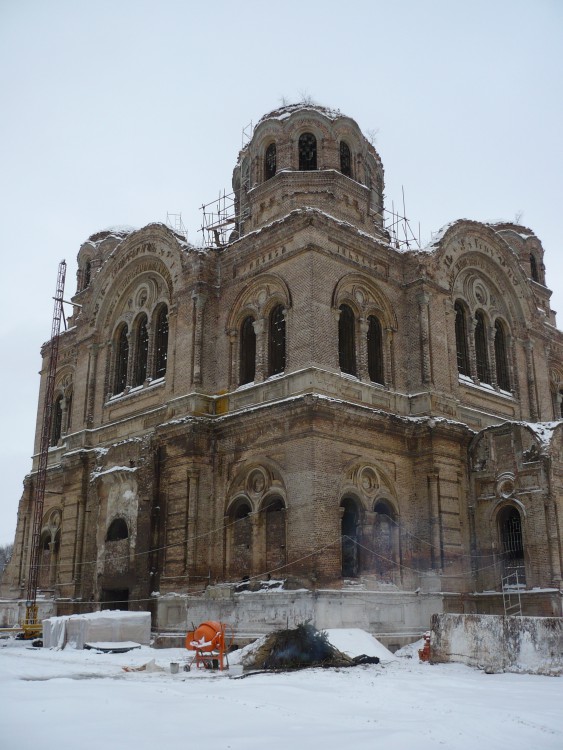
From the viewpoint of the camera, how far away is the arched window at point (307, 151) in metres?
25.2

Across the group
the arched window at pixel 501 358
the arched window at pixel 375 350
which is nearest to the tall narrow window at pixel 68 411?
the arched window at pixel 375 350

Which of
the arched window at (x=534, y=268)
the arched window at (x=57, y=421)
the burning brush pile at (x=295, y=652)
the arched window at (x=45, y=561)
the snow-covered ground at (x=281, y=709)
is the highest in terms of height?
the arched window at (x=534, y=268)

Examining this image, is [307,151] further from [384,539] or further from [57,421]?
[57,421]

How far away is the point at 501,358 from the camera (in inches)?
1041

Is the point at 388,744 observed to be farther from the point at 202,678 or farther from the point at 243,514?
the point at 243,514

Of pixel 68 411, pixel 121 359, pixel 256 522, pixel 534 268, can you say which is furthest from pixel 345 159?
pixel 68 411

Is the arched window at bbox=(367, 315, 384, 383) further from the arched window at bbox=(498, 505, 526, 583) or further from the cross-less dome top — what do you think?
the arched window at bbox=(498, 505, 526, 583)

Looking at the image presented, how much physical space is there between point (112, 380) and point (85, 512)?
4595 mm

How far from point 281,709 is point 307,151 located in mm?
19552

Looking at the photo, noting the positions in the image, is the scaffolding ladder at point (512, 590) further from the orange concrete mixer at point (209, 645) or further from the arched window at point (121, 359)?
the arched window at point (121, 359)

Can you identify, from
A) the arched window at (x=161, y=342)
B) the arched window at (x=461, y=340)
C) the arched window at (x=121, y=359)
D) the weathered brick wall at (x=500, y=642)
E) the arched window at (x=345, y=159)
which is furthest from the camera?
the arched window at (x=121, y=359)

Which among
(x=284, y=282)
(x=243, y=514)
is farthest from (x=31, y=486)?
(x=284, y=282)

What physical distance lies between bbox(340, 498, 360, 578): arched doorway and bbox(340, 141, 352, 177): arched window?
37.0 ft

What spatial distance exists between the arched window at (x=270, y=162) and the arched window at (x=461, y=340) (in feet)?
24.3
